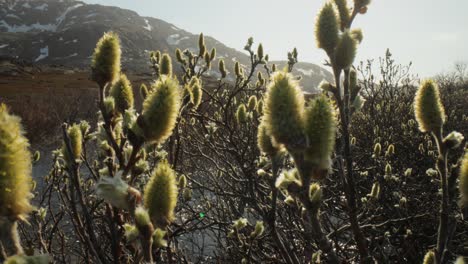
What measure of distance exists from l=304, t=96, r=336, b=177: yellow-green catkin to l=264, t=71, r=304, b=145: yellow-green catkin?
30mm

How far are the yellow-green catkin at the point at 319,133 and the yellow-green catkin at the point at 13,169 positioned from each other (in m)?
0.71

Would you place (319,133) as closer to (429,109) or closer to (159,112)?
(159,112)

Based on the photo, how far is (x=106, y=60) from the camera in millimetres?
1396

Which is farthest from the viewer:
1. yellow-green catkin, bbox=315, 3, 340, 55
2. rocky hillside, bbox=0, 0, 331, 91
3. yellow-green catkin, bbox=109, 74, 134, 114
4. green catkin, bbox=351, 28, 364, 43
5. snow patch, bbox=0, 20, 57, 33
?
snow patch, bbox=0, 20, 57, 33

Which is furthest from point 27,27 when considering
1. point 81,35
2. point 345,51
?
point 345,51

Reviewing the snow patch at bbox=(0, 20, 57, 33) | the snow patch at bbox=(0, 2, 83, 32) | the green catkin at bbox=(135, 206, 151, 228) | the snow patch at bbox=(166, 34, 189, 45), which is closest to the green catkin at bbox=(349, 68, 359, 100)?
the green catkin at bbox=(135, 206, 151, 228)

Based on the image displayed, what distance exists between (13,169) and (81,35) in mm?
102896

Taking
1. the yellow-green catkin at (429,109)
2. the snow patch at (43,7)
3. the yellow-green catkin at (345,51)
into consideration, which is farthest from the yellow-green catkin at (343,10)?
the snow patch at (43,7)

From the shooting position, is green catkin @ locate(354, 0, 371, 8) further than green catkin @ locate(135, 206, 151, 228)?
Yes

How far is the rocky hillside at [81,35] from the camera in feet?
284

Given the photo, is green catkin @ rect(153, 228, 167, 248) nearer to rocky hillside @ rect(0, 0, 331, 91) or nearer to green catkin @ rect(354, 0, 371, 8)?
green catkin @ rect(354, 0, 371, 8)

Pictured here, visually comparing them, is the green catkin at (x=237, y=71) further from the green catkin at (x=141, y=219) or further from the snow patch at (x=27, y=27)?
the snow patch at (x=27, y=27)

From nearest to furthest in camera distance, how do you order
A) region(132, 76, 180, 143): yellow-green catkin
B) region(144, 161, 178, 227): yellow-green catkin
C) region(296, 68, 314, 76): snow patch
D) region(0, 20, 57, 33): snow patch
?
1. region(144, 161, 178, 227): yellow-green catkin
2. region(132, 76, 180, 143): yellow-green catkin
3. region(296, 68, 314, 76): snow patch
4. region(0, 20, 57, 33): snow patch

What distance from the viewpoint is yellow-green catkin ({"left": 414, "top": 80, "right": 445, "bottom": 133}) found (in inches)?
57.9
